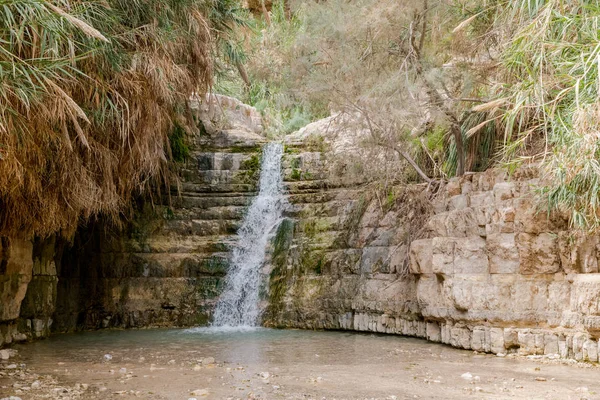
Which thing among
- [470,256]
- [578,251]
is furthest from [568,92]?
[470,256]

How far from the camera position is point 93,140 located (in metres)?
9.50

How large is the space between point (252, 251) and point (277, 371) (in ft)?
22.7

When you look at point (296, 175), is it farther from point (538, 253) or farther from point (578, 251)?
point (578, 251)

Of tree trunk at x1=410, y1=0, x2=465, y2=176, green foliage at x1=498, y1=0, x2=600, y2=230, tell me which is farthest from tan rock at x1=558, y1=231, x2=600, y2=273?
tree trunk at x1=410, y1=0, x2=465, y2=176

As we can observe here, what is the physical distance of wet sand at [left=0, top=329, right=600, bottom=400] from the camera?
695 cm

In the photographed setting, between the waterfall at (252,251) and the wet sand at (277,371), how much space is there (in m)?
2.38

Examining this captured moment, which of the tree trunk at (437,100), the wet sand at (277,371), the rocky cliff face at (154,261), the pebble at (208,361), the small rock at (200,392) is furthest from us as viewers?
the rocky cliff face at (154,261)

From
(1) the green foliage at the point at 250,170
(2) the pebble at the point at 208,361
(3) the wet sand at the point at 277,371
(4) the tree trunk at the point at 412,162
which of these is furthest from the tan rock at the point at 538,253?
(1) the green foliage at the point at 250,170

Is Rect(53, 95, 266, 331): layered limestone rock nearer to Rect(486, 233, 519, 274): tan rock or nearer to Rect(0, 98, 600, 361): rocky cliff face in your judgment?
Rect(0, 98, 600, 361): rocky cliff face

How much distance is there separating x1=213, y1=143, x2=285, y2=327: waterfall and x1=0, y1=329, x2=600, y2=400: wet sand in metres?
2.38

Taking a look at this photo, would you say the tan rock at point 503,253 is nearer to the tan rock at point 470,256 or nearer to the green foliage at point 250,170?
the tan rock at point 470,256

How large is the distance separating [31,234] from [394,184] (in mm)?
7235

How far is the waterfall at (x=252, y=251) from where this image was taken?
14.4m

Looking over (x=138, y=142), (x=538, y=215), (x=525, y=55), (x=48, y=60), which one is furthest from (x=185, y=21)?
(x=538, y=215)
